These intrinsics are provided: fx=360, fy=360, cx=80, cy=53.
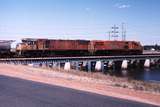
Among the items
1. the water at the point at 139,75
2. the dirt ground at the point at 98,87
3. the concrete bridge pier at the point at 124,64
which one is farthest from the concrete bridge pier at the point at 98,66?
the dirt ground at the point at 98,87

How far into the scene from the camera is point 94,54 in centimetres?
7912

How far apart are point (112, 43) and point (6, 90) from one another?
66.9 meters

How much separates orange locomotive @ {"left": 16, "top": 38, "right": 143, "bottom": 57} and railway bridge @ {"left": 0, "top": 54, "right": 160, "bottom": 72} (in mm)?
2336

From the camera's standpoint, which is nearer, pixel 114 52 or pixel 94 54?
pixel 94 54

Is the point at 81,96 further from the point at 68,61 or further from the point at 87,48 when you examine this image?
the point at 87,48

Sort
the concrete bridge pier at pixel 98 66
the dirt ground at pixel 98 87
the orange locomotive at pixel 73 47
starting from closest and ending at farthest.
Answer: the dirt ground at pixel 98 87
the orange locomotive at pixel 73 47
the concrete bridge pier at pixel 98 66

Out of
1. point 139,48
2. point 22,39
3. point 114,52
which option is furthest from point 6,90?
point 139,48

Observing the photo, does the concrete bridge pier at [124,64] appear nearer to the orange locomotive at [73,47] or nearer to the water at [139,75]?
the orange locomotive at [73,47]

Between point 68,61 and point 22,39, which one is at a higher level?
point 22,39

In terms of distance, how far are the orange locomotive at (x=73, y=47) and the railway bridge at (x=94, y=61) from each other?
7.66 ft

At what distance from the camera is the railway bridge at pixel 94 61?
56.2 meters

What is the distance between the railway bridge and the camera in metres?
56.2

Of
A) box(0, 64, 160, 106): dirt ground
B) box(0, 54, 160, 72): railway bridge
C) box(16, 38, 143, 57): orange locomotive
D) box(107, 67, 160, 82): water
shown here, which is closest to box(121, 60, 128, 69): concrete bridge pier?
box(0, 54, 160, 72): railway bridge

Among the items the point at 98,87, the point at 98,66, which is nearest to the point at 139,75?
the point at 98,66
